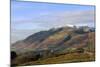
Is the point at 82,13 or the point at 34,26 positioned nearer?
the point at 34,26

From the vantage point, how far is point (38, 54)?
232cm

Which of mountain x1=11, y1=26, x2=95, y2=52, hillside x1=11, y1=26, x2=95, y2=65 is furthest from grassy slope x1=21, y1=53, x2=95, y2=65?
mountain x1=11, y1=26, x2=95, y2=52

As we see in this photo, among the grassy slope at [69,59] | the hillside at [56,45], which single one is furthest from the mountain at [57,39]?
the grassy slope at [69,59]

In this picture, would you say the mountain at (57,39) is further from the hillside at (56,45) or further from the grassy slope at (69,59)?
the grassy slope at (69,59)

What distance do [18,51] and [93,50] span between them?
1000 mm

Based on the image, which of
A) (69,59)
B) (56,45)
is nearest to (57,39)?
(56,45)

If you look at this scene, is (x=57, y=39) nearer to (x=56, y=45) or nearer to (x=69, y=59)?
(x=56, y=45)

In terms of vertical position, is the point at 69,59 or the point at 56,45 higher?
the point at 56,45

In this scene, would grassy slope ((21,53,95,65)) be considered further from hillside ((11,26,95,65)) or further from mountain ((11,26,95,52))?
mountain ((11,26,95,52))

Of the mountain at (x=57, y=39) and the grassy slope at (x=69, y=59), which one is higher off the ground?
the mountain at (x=57, y=39)

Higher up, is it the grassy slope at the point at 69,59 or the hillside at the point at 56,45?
the hillside at the point at 56,45
